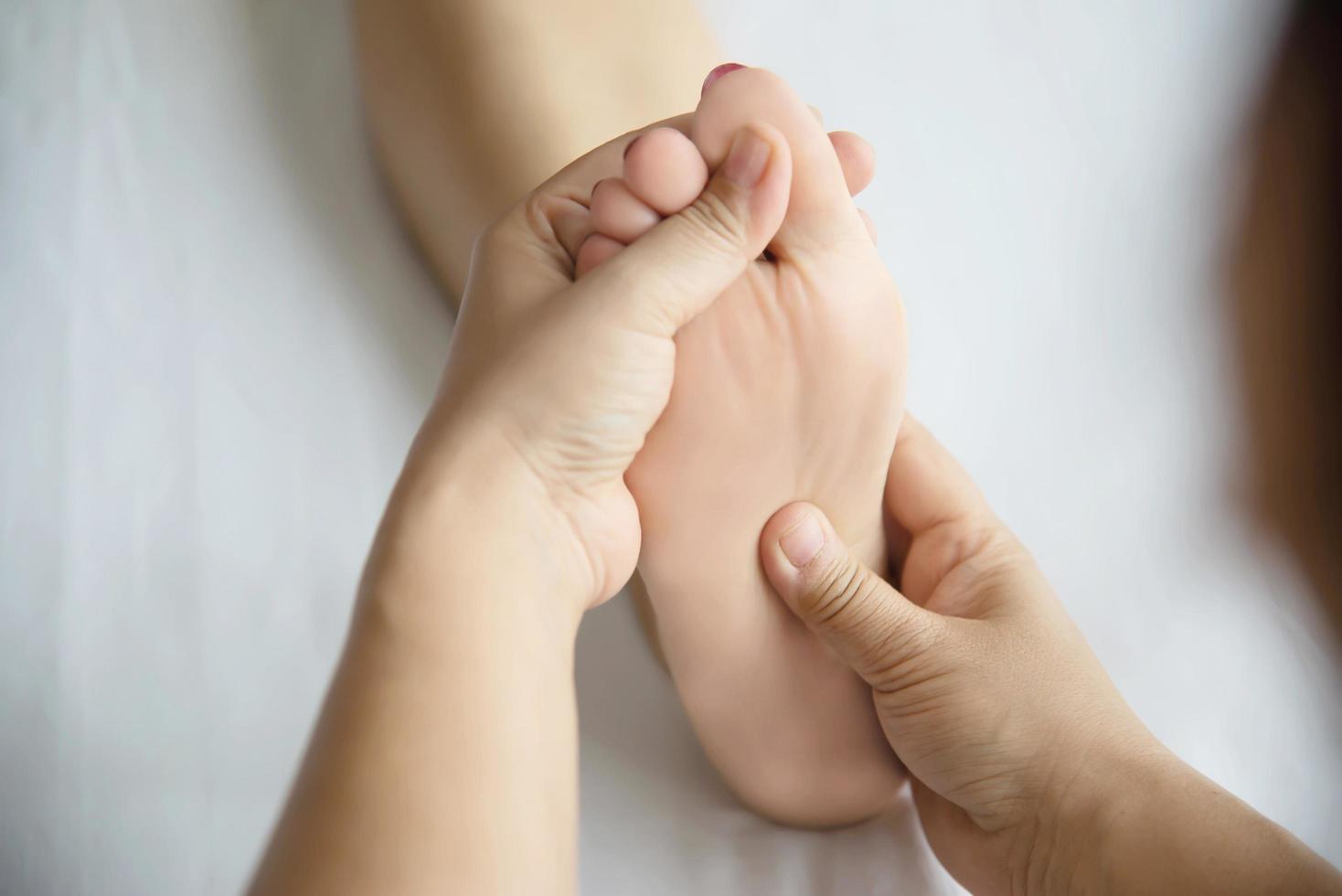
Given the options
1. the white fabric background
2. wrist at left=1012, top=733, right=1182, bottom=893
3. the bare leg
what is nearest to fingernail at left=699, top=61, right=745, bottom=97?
the bare leg

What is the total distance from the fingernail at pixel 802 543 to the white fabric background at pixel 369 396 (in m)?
0.18

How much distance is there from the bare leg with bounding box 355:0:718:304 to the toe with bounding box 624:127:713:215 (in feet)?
0.79

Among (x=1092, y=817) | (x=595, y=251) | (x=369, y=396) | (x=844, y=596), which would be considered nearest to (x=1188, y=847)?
(x=1092, y=817)

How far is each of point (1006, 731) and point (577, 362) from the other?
372 millimetres

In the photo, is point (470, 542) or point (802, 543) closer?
point (470, 542)

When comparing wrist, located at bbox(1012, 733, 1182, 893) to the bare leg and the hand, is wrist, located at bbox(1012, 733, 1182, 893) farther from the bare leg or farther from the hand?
the bare leg

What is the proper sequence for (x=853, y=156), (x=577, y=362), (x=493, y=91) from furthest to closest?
(x=493, y=91), (x=853, y=156), (x=577, y=362)

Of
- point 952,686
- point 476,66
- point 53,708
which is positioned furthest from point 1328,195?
point 53,708

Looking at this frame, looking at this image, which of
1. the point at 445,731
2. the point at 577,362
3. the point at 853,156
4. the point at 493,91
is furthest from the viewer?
the point at 493,91

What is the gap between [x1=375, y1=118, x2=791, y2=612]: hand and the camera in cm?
59

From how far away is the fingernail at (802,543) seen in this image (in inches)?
27.8

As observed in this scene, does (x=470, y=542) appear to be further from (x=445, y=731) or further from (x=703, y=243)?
(x=703, y=243)

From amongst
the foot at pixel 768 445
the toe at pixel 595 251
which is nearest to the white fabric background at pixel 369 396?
the foot at pixel 768 445

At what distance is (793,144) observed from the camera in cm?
63
